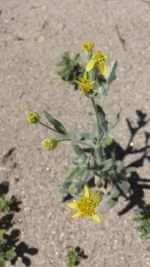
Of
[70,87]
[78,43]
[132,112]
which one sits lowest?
[132,112]

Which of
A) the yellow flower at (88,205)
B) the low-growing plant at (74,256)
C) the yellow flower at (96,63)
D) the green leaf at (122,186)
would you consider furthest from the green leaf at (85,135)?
the low-growing plant at (74,256)

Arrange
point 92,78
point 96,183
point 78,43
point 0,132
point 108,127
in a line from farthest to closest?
point 78,43 → point 0,132 → point 96,183 → point 108,127 → point 92,78

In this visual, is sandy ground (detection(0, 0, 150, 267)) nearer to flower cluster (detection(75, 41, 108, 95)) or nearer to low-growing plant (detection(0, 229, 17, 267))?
low-growing plant (detection(0, 229, 17, 267))

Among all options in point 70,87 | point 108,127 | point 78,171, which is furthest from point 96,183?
point 70,87

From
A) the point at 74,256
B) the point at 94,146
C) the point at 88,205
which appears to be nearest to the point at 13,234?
the point at 74,256

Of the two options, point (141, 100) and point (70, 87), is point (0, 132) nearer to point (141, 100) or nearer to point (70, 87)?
point (70, 87)

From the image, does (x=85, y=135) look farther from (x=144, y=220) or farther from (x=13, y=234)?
(x=13, y=234)

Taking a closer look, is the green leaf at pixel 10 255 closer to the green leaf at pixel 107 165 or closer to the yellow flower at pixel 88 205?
the yellow flower at pixel 88 205
